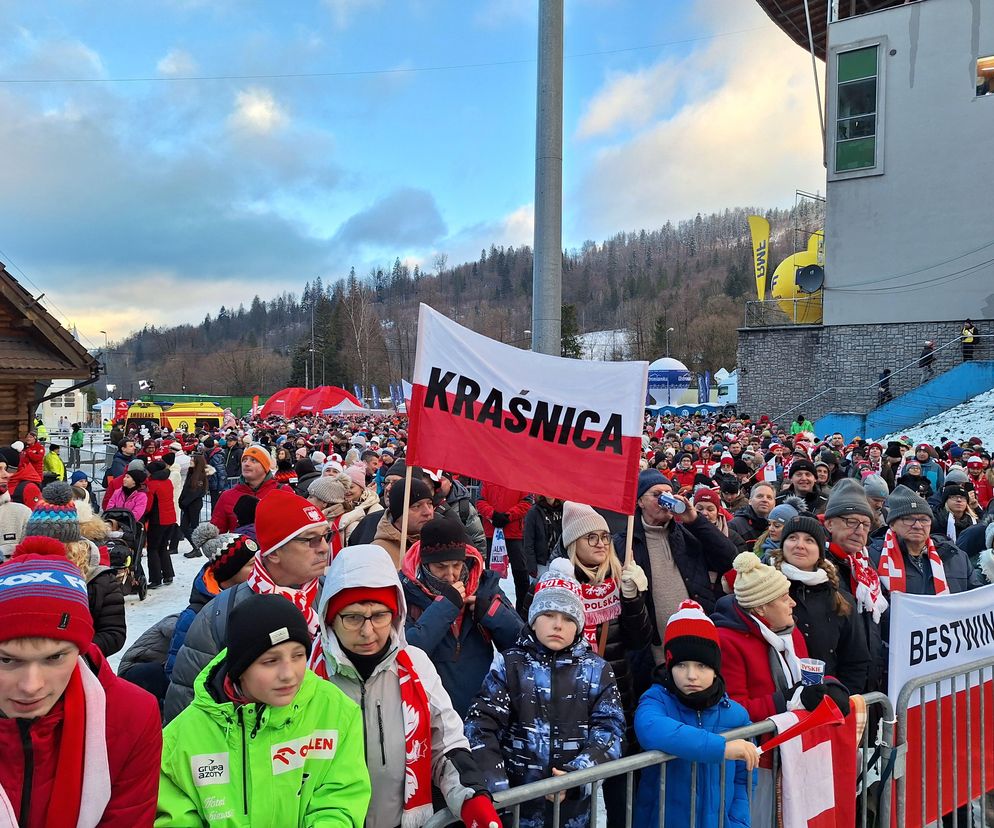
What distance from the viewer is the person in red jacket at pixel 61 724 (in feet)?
5.99

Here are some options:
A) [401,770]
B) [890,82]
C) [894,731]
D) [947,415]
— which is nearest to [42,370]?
[401,770]

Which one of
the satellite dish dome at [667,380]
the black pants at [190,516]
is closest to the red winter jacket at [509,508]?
the black pants at [190,516]

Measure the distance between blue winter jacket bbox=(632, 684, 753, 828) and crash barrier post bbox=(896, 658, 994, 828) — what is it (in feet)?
3.53

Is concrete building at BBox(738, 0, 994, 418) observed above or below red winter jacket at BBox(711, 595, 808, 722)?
above

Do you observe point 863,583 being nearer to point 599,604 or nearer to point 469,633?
point 599,604

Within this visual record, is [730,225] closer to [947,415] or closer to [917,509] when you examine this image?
[947,415]

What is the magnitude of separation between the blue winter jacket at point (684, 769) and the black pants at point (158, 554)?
25.7 feet

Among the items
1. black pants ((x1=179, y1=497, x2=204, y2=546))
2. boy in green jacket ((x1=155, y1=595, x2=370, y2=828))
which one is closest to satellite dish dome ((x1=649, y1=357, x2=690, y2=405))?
black pants ((x1=179, y1=497, x2=204, y2=546))

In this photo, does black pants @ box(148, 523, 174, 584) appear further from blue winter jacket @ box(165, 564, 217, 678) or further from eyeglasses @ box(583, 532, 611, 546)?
eyeglasses @ box(583, 532, 611, 546)

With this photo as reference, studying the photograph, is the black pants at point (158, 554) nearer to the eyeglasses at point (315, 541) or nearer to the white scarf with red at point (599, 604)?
the eyeglasses at point (315, 541)

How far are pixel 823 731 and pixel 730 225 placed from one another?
164719 mm

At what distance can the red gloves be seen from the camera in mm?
2197

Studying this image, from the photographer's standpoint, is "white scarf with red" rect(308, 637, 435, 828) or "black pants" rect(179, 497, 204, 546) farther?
"black pants" rect(179, 497, 204, 546)

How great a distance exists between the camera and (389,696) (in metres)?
2.48
